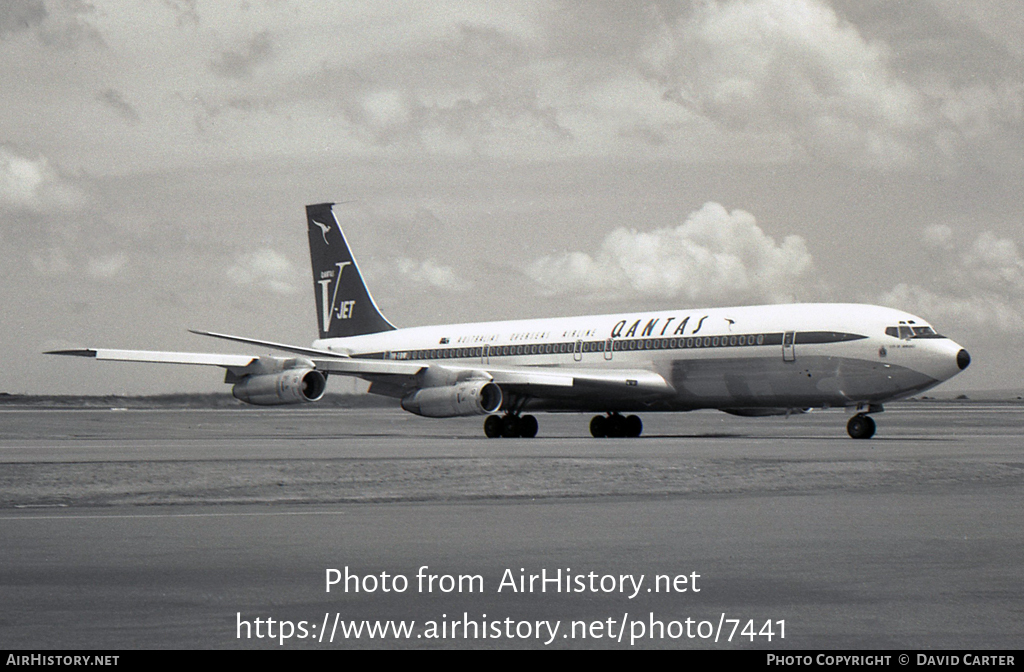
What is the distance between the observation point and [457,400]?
41.6 m

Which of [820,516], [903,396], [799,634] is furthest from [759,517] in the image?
[903,396]

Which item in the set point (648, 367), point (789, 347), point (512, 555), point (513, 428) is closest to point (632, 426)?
point (648, 367)

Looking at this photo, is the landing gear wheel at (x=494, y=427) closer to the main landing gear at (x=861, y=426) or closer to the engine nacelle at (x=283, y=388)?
the engine nacelle at (x=283, y=388)

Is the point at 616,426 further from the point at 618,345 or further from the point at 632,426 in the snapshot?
the point at 618,345

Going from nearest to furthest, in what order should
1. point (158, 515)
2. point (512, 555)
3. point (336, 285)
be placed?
point (512, 555), point (158, 515), point (336, 285)

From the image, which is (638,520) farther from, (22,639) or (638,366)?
(638,366)

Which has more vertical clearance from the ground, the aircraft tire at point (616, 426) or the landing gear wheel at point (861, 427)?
the aircraft tire at point (616, 426)

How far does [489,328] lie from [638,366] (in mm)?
9180

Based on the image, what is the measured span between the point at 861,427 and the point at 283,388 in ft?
61.1

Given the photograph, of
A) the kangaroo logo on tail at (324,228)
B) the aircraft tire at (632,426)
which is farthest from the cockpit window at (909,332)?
the kangaroo logo on tail at (324,228)

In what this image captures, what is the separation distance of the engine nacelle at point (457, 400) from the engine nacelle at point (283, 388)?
3029 mm

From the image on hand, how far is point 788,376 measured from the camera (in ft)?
132

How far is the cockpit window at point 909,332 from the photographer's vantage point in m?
38.6

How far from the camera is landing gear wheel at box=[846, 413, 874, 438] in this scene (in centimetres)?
3859
